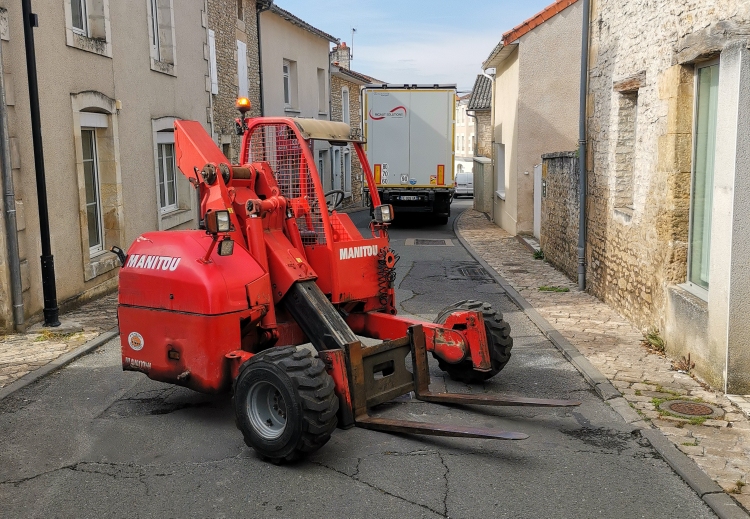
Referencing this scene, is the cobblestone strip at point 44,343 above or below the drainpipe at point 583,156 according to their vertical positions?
below

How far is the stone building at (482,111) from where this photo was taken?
30625mm

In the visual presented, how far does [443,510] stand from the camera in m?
4.32

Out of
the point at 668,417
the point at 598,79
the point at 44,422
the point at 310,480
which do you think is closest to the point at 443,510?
the point at 310,480

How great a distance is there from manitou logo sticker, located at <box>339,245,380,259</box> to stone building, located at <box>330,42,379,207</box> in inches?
902

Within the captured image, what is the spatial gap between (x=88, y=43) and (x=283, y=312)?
252 inches

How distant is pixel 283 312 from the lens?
6.12m

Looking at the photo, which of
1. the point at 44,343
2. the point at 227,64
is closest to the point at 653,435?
the point at 44,343

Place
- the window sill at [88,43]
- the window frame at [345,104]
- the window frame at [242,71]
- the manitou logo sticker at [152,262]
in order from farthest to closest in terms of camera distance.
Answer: the window frame at [345,104] < the window frame at [242,71] < the window sill at [88,43] < the manitou logo sticker at [152,262]

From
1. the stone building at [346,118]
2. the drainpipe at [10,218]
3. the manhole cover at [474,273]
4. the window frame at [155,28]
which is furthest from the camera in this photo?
the stone building at [346,118]

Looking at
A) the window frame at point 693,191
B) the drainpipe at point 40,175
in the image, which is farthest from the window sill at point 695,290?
the drainpipe at point 40,175

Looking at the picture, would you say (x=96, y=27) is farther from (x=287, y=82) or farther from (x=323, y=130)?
(x=287, y=82)

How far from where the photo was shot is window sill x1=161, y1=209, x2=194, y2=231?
13.5 meters

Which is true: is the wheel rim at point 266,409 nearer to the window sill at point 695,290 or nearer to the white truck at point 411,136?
the window sill at point 695,290

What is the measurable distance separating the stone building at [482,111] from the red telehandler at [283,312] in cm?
2446
